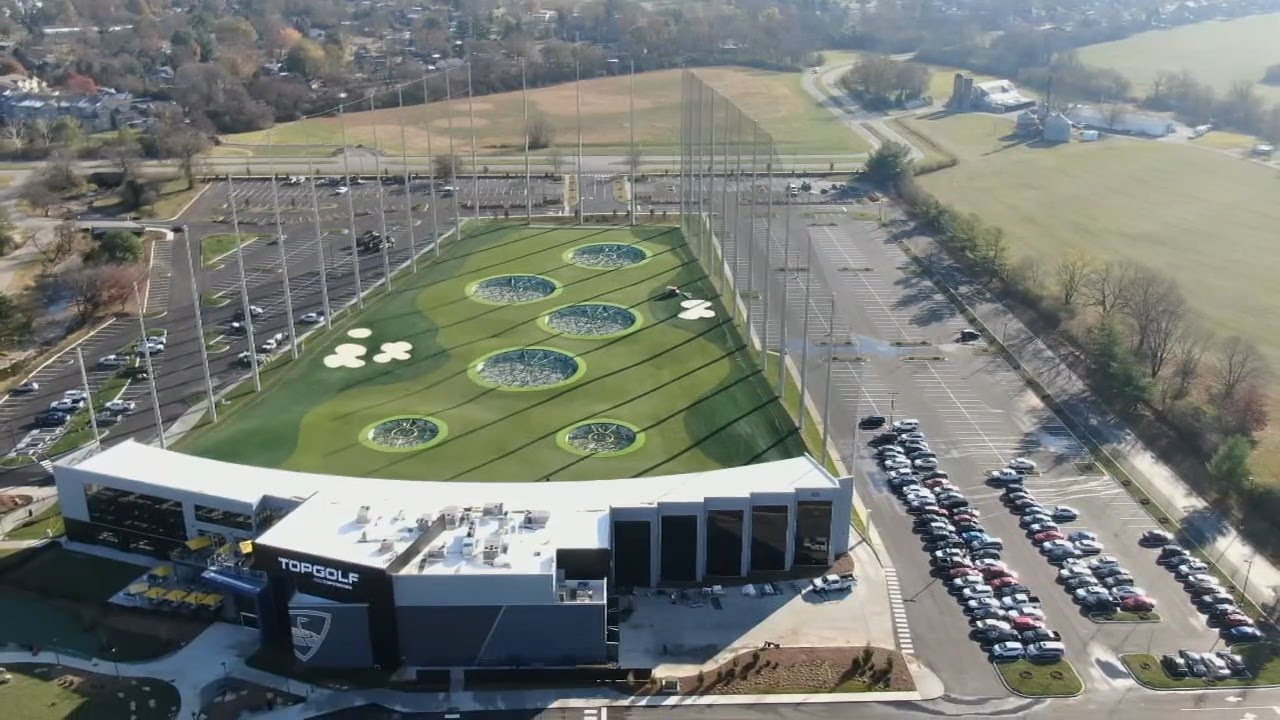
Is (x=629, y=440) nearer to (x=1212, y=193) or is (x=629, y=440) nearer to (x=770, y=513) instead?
(x=770, y=513)

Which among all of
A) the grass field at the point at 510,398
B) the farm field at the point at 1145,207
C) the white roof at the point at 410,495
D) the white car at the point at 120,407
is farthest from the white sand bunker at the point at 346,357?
the farm field at the point at 1145,207

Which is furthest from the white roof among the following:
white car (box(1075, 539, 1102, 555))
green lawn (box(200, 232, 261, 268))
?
green lawn (box(200, 232, 261, 268))

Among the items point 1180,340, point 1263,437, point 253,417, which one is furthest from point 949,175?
point 253,417

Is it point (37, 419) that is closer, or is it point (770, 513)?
point (770, 513)

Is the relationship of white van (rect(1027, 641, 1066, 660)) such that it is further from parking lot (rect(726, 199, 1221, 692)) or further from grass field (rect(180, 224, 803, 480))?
grass field (rect(180, 224, 803, 480))

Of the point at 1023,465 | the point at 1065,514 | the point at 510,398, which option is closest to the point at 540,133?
the point at 510,398

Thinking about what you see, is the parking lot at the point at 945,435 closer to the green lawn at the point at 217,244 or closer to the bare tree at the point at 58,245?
the green lawn at the point at 217,244

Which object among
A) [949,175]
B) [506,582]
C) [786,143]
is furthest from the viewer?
[786,143]

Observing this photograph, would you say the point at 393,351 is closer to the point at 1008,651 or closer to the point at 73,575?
the point at 73,575
